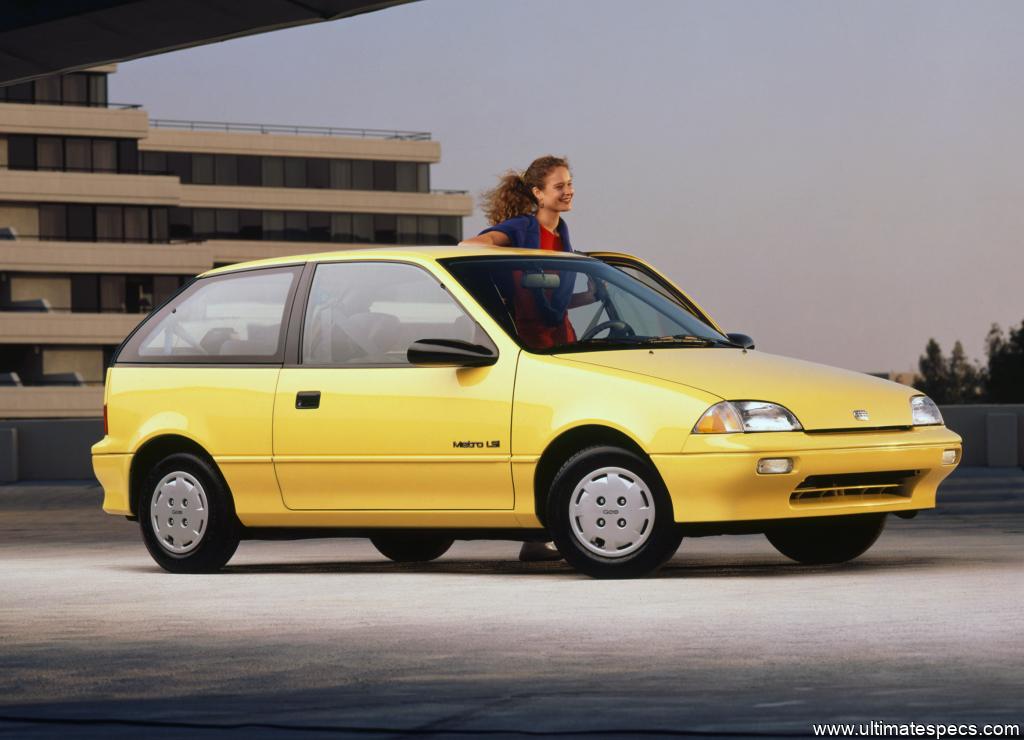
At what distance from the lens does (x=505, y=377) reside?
10.5 meters

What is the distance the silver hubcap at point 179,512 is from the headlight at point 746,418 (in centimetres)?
305

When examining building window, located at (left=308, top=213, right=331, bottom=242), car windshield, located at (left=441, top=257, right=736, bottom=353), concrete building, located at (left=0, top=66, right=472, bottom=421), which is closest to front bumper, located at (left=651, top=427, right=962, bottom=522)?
car windshield, located at (left=441, top=257, right=736, bottom=353)

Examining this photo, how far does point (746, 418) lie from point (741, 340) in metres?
1.59

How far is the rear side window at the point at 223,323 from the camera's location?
11.6 meters

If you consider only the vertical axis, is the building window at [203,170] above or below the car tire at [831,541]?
above

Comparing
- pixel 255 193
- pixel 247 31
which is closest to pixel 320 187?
pixel 255 193

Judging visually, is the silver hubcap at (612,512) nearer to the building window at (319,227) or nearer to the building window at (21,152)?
the building window at (21,152)

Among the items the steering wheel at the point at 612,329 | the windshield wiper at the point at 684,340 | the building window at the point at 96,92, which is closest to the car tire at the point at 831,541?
the windshield wiper at the point at 684,340

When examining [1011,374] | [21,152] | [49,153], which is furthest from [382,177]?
[1011,374]

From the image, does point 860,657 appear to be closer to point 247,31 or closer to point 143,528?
point 143,528

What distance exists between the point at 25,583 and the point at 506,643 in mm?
4223

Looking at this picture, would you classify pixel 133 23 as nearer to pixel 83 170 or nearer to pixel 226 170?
pixel 83 170

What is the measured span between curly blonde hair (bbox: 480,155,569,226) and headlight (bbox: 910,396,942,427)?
2.85 m

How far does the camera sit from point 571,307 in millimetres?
11148
